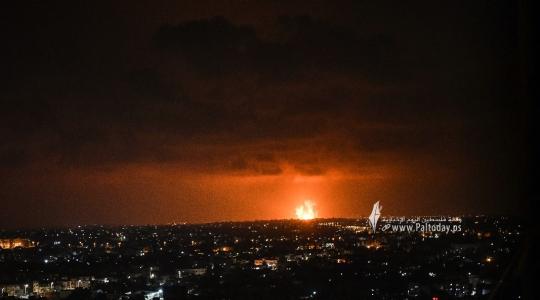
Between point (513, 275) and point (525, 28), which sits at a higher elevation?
point (525, 28)

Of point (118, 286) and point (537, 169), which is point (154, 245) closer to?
point (118, 286)

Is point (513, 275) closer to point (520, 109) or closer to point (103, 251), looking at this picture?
point (520, 109)

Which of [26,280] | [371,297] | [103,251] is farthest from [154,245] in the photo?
[371,297]

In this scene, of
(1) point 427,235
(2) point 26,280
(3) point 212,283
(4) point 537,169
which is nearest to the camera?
(4) point 537,169

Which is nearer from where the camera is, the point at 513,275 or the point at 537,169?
the point at 537,169

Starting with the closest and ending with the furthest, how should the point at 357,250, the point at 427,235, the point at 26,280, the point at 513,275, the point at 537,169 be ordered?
1. the point at 537,169
2. the point at 513,275
3. the point at 26,280
4. the point at 357,250
5. the point at 427,235

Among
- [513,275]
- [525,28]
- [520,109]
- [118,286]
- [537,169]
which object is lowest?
[118,286]

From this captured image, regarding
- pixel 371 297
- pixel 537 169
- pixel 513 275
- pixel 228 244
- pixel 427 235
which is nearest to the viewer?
pixel 537 169

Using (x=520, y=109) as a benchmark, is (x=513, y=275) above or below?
below

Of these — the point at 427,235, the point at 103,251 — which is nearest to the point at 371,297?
the point at 427,235
